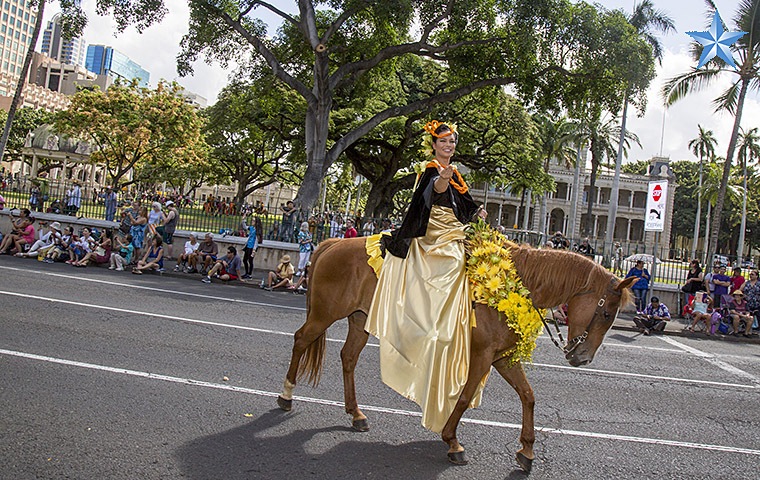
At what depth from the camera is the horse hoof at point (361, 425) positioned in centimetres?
546

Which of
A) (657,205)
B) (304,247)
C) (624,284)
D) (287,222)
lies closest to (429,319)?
(624,284)

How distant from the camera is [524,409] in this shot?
196 inches

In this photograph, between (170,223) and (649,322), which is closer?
(649,322)

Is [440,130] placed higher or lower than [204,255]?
higher

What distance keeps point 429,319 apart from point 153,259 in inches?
567

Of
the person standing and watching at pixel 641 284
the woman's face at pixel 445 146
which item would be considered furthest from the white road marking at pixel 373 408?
the person standing and watching at pixel 641 284

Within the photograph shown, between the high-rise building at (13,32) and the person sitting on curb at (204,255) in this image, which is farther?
the high-rise building at (13,32)

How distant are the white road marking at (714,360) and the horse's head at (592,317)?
21.0ft

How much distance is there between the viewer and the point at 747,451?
5.86 metres

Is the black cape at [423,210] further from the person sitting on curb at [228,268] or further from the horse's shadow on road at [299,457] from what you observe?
the person sitting on curb at [228,268]

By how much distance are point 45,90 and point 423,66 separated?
8706cm

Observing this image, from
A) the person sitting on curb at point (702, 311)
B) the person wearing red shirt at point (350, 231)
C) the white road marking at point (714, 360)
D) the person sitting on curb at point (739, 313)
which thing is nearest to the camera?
the white road marking at point (714, 360)

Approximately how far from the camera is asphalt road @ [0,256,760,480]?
4.57 meters

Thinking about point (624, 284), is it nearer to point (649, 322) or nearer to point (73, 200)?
point (649, 322)
